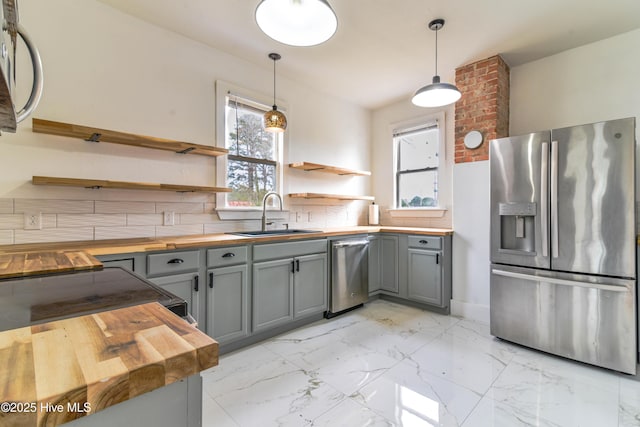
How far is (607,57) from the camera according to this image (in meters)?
2.82

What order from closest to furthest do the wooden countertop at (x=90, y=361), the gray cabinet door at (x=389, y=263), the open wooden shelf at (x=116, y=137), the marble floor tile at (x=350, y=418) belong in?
the wooden countertop at (x=90, y=361) < the marble floor tile at (x=350, y=418) < the open wooden shelf at (x=116, y=137) < the gray cabinet door at (x=389, y=263)

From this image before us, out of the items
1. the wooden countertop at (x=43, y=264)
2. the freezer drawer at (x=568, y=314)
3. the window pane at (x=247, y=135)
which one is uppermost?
the window pane at (x=247, y=135)

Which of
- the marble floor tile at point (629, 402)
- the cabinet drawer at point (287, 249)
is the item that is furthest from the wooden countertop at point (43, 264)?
the marble floor tile at point (629, 402)

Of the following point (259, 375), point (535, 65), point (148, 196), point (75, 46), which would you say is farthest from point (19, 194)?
point (535, 65)

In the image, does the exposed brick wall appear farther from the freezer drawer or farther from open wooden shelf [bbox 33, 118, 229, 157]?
open wooden shelf [bbox 33, 118, 229, 157]

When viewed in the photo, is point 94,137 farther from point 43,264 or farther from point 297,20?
point 297,20

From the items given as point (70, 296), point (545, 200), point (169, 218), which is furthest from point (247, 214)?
point (545, 200)

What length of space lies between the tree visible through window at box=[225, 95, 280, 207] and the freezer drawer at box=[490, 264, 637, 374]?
2588 mm

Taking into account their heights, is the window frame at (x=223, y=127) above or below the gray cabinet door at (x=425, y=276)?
above

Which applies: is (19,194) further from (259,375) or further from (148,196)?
(259,375)

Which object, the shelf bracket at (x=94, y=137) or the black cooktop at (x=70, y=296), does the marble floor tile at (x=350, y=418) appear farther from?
the shelf bracket at (x=94, y=137)

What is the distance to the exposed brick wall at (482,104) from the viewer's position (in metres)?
3.12

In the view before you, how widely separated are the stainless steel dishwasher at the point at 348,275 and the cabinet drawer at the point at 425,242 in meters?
0.55

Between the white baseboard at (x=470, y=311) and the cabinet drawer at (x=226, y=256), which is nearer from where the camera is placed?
the cabinet drawer at (x=226, y=256)
